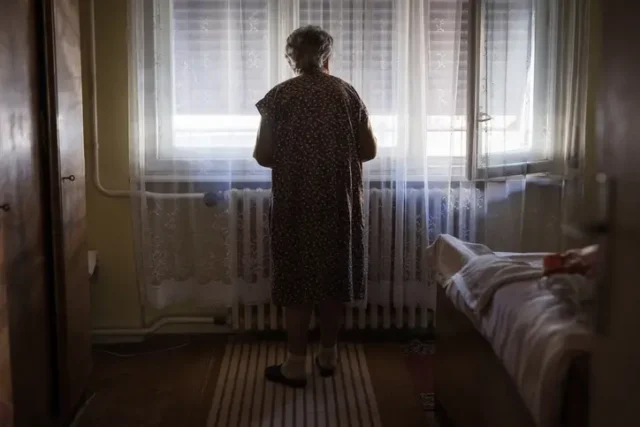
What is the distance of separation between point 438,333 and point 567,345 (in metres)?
1.14

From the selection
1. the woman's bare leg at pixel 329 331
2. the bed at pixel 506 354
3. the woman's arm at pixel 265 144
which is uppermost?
the woman's arm at pixel 265 144

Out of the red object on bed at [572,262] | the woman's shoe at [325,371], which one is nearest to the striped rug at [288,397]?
the woman's shoe at [325,371]

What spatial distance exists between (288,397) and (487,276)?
1.14m

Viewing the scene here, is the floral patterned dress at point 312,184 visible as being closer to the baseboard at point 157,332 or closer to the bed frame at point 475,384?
the bed frame at point 475,384

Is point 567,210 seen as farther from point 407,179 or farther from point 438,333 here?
point 407,179

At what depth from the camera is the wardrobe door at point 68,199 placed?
216cm

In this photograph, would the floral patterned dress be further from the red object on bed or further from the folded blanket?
the red object on bed

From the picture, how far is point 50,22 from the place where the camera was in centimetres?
211

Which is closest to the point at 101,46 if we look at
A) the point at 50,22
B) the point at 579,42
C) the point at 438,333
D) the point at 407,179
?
the point at 50,22

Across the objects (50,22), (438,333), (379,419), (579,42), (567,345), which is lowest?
(379,419)

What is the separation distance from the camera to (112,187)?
3.29 meters

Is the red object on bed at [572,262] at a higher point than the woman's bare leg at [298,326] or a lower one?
higher

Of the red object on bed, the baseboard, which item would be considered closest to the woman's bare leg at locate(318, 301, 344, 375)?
the baseboard

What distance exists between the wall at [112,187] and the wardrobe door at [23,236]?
1141 millimetres
